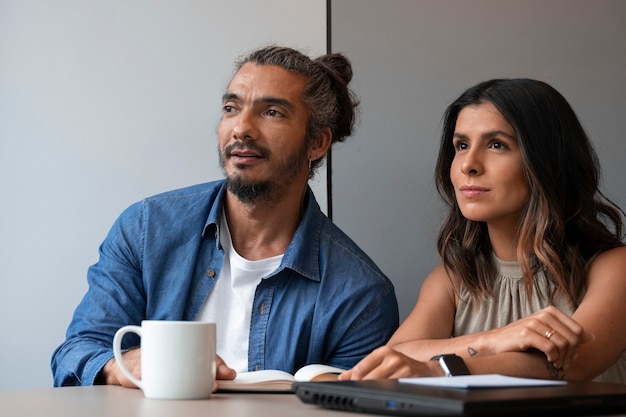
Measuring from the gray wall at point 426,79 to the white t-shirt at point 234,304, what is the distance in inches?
16.4

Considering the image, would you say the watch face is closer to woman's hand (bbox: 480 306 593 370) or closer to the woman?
woman's hand (bbox: 480 306 593 370)

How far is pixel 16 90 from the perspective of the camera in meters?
2.34

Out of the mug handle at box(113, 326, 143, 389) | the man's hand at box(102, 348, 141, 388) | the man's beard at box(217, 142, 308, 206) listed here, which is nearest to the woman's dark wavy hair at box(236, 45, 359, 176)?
the man's beard at box(217, 142, 308, 206)

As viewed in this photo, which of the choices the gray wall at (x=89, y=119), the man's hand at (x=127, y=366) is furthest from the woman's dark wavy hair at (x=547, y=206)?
the man's hand at (x=127, y=366)

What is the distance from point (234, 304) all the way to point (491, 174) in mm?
648

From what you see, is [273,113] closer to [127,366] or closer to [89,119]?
[89,119]

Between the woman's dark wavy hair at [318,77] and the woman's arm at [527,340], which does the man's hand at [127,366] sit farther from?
the woman's dark wavy hair at [318,77]

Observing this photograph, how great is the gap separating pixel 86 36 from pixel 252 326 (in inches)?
38.3

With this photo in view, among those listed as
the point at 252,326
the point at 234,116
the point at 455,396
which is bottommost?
the point at 252,326

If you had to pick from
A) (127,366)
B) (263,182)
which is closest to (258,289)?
(263,182)

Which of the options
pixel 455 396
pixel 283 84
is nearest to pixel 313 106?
pixel 283 84

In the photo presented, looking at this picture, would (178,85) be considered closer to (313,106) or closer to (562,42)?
(313,106)

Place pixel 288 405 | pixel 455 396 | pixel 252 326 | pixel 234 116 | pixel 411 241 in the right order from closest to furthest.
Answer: pixel 455 396, pixel 288 405, pixel 252 326, pixel 234 116, pixel 411 241

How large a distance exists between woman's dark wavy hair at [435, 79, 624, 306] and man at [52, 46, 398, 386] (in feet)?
0.76
